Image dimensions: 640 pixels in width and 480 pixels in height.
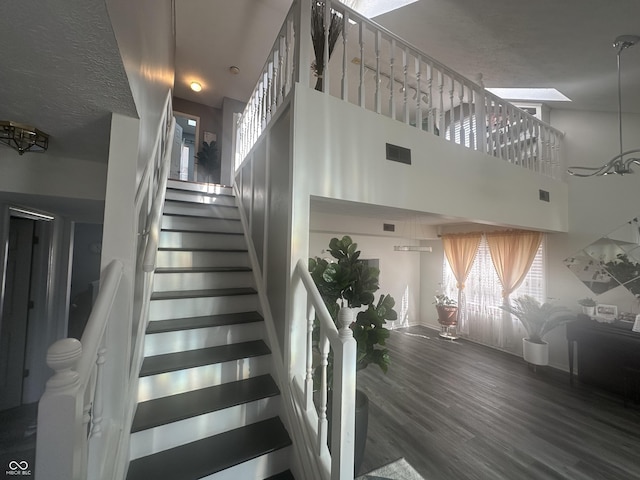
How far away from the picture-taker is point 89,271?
3725 millimetres

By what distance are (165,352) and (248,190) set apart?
1.82 m

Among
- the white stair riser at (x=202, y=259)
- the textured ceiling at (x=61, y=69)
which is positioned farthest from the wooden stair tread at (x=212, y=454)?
the textured ceiling at (x=61, y=69)

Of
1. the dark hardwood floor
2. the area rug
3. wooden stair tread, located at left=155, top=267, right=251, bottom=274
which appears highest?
wooden stair tread, located at left=155, top=267, right=251, bottom=274

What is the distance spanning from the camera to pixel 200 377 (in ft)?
5.44

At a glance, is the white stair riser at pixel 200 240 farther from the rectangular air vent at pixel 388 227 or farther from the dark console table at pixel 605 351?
the dark console table at pixel 605 351

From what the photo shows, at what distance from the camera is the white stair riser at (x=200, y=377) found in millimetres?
1532

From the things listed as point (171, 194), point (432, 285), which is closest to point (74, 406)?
point (171, 194)

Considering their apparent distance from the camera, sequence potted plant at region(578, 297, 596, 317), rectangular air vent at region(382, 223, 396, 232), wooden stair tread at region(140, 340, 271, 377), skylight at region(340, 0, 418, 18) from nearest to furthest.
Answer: wooden stair tread at region(140, 340, 271, 377), skylight at region(340, 0, 418, 18), potted plant at region(578, 297, 596, 317), rectangular air vent at region(382, 223, 396, 232)

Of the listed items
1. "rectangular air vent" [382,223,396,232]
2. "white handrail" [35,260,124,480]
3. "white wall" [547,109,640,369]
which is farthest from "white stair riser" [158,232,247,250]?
"white wall" [547,109,640,369]

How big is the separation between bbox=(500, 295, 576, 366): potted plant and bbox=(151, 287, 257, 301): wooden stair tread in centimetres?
423

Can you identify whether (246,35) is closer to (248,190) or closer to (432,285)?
(248,190)

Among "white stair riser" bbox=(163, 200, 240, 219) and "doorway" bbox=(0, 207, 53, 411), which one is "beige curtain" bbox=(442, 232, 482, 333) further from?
"doorway" bbox=(0, 207, 53, 411)

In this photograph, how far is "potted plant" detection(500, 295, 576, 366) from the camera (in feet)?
12.3

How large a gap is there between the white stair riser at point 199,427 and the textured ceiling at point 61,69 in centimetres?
162
